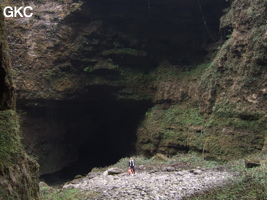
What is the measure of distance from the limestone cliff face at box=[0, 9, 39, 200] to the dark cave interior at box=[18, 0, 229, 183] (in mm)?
13594

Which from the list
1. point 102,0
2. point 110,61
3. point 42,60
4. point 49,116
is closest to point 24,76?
point 42,60

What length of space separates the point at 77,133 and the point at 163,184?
14.8 meters

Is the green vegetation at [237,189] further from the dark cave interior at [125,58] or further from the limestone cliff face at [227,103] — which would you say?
the dark cave interior at [125,58]

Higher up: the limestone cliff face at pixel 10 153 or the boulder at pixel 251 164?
the limestone cliff face at pixel 10 153

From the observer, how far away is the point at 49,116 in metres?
21.8

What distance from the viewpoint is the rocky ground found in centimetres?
948

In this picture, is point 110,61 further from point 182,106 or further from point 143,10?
point 182,106

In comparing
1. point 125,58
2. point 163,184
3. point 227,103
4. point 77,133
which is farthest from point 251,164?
point 77,133

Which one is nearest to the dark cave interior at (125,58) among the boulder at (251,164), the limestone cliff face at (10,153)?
the boulder at (251,164)

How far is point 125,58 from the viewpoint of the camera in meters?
22.8

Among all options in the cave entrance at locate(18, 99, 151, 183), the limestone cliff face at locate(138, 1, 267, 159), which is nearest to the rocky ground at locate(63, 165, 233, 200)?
the limestone cliff face at locate(138, 1, 267, 159)

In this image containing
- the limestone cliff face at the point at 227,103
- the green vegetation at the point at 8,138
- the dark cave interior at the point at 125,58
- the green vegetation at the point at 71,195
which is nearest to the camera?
the green vegetation at the point at 8,138

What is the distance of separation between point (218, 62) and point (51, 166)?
14.0 metres

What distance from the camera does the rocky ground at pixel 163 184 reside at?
9477 millimetres
